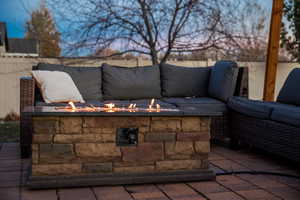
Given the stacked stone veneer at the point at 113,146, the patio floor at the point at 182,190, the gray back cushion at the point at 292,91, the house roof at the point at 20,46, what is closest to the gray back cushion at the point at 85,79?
the patio floor at the point at 182,190

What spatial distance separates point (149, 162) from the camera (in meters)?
2.46

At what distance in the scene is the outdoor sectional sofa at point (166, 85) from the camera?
3.79m

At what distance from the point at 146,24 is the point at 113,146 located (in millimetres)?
3786

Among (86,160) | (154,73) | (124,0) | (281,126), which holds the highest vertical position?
(124,0)

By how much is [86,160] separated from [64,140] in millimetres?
202

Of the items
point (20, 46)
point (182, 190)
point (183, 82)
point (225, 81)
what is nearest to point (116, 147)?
point (182, 190)

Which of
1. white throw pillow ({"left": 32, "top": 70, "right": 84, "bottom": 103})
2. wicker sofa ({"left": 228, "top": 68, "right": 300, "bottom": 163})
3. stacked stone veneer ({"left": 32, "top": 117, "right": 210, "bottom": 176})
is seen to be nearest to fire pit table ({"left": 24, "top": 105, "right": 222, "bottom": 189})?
stacked stone veneer ({"left": 32, "top": 117, "right": 210, "bottom": 176})

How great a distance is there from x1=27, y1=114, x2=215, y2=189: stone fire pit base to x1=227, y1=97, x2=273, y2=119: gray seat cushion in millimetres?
843

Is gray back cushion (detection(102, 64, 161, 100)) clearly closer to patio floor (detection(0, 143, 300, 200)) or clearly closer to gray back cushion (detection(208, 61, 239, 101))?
gray back cushion (detection(208, 61, 239, 101))

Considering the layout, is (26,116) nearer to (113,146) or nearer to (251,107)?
(113,146)

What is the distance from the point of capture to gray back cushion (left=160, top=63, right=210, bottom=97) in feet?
14.1

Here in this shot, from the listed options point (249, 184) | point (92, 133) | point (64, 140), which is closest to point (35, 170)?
point (64, 140)

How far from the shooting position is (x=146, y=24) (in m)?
5.82

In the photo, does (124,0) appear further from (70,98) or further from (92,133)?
(92,133)
